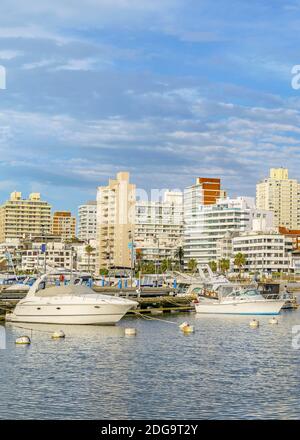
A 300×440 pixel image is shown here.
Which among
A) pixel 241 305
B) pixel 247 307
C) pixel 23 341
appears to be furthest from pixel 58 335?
pixel 247 307

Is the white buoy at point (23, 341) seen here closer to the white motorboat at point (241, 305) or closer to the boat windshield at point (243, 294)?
the white motorboat at point (241, 305)

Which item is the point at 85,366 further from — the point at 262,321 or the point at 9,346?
the point at 262,321

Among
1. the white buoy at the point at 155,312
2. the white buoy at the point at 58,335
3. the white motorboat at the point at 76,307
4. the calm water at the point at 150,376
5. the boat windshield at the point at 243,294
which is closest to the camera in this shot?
the calm water at the point at 150,376

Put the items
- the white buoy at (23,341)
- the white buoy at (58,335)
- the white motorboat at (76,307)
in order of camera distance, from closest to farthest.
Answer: the white buoy at (23,341) → the white buoy at (58,335) → the white motorboat at (76,307)

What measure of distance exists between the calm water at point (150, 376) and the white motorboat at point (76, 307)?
2.11 meters

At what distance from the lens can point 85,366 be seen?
50375 mm

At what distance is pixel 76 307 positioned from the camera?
7456 centimetres

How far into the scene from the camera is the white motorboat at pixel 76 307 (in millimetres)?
74562

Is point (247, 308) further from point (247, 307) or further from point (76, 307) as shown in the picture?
point (76, 307)

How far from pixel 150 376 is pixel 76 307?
29089 mm

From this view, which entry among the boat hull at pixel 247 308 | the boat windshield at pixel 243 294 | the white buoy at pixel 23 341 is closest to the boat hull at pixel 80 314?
the white buoy at pixel 23 341

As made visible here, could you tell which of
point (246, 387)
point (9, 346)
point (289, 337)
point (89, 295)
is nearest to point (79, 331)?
point (89, 295)

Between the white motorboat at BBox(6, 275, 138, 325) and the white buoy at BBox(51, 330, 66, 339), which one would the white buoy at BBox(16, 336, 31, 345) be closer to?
the white buoy at BBox(51, 330, 66, 339)
